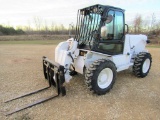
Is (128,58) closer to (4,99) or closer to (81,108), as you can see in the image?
(81,108)

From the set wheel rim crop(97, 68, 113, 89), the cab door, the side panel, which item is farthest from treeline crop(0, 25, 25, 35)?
wheel rim crop(97, 68, 113, 89)

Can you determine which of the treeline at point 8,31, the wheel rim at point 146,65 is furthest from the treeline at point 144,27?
the treeline at point 8,31

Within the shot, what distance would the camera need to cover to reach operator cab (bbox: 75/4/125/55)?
3684 millimetres

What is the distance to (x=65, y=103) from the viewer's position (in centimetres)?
334

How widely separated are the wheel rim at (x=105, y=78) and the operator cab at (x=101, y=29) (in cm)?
56

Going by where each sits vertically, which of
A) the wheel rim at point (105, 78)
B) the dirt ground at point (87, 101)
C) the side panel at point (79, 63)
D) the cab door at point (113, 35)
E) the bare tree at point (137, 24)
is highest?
the bare tree at point (137, 24)

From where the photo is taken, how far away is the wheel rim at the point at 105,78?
3.74 meters

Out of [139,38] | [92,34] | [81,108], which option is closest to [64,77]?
[81,108]

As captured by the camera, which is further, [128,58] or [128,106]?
[128,58]

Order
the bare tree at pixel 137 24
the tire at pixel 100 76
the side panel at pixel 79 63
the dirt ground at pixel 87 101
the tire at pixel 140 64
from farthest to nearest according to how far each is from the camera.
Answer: the bare tree at pixel 137 24, the tire at pixel 140 64, the side panel at pixel 79 63, the tire at pixel 100 76, the dirt ground at pixel 87 101

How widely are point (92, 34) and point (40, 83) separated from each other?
7.53ft

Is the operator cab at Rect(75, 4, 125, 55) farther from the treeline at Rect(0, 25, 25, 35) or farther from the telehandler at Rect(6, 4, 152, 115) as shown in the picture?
the treeline at Rect(0, 25, 25, 35)

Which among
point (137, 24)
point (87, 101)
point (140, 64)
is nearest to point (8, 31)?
point (137, 24)

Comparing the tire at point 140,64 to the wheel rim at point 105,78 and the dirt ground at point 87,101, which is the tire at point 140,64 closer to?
the dirt ground at point 87,101
